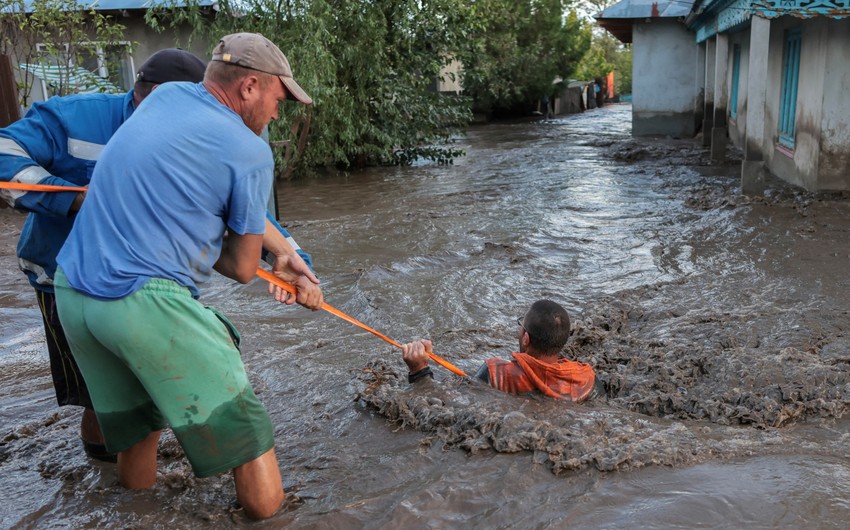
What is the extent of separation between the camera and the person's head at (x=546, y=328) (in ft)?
12.8

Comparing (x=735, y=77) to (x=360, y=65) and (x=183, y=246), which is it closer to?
(x=360, y=65)

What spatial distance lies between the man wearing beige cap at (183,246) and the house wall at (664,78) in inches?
723

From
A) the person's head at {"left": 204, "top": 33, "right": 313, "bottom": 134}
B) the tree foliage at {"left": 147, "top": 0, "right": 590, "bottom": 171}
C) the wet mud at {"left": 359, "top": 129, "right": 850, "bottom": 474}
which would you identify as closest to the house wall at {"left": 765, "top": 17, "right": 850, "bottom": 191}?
the wet mud at {"left": 359, "top": 129, "right": 850, "bottom": 474}

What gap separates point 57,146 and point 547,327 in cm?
230

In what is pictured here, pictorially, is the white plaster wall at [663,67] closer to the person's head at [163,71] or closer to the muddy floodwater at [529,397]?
the muddy floodwater at [529,397]

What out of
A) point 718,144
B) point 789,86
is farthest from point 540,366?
point 718,144

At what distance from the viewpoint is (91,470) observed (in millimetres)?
3445

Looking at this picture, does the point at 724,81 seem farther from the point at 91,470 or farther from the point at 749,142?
the point at 91,470

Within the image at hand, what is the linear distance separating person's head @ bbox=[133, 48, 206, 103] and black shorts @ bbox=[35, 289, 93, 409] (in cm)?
92

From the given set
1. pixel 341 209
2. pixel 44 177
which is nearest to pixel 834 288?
pixel 44 177

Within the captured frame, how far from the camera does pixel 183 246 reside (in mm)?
2562

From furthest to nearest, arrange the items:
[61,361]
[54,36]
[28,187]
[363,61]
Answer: [363,61] → [54,36] → [61,361] → [28,187]

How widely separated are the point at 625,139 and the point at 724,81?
434 centimetres

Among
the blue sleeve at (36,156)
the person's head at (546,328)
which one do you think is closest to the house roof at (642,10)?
the person's head at (546,328)
